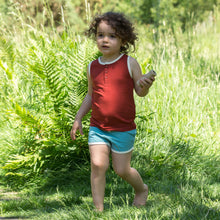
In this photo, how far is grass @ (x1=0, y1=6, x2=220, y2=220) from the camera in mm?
2604

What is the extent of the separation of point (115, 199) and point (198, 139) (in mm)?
1550

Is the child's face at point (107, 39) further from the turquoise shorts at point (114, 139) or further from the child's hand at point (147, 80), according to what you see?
the turquoise shorts at point (114, 139)

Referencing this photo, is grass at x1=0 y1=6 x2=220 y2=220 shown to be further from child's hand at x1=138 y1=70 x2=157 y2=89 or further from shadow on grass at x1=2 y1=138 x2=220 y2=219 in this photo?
child's hand at x1=138 y1=70 x2=157 y2=89

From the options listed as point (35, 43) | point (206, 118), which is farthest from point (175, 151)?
point (35, 43)

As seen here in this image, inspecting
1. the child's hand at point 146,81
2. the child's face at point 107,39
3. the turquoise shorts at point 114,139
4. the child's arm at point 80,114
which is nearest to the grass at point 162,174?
the turquoise shorts at point 114,139

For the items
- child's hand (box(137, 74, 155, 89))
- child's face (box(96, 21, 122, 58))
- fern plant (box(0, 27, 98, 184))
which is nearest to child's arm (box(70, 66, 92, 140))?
child's face (box(96, 21, 122, 58))

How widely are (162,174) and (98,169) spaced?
1103 millimetres

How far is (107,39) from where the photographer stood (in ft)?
8.78

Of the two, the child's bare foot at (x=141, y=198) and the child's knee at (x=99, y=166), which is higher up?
the child's knee at (x=99, y=166)

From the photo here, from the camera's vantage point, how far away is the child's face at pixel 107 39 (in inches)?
105

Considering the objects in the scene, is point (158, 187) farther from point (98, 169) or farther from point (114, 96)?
point (114, 96)

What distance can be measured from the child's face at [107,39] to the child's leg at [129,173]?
81 centimetres

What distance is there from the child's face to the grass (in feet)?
3.61

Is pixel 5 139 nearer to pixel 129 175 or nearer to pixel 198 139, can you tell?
pixel 129 175
